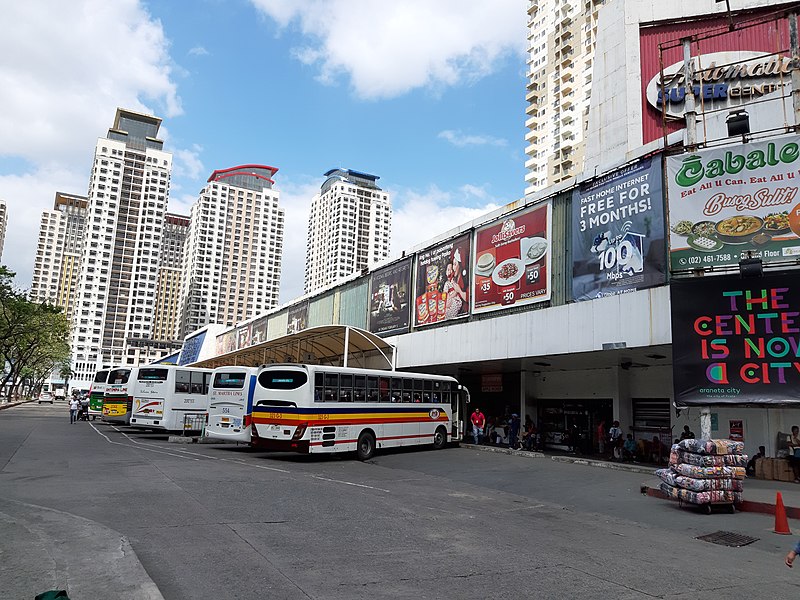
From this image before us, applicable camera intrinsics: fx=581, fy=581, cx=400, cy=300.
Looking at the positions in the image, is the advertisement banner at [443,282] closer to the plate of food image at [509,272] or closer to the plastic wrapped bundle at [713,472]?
the plate of food image at [509,272]

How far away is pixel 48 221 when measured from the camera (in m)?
174

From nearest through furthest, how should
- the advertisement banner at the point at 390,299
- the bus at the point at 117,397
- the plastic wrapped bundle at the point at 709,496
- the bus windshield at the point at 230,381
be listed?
the plastic wrapped bundle at the point at 709,496, the bus windshield at the point at 230,381, the bus at the point at 117,397, the advertisement banner at the point at 390,299

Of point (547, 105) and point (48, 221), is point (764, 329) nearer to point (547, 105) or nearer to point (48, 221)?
point (547, 105)

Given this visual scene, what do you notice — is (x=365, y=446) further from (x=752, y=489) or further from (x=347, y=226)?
(x=347, y=226)

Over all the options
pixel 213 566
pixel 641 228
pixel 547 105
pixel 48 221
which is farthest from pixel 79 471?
pixel 48 221

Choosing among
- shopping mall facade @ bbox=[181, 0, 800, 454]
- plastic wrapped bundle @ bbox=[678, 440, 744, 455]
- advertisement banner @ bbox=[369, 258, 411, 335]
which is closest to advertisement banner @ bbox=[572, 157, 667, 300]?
shopping mall facade @ bbox=[181, 0, 800, 454]

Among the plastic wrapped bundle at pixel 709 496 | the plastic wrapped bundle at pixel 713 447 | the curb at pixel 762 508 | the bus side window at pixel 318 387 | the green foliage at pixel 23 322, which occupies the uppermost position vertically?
the green foliage at pixel 23 322

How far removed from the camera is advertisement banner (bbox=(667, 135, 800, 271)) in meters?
15.6

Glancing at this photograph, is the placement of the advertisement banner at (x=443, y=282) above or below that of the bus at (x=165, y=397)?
above

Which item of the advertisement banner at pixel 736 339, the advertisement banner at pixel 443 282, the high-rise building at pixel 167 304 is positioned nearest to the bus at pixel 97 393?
the advertisement banner at pixel 443 282

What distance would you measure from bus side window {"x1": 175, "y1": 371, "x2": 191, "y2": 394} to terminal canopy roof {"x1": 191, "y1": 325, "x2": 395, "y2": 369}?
4606 mm

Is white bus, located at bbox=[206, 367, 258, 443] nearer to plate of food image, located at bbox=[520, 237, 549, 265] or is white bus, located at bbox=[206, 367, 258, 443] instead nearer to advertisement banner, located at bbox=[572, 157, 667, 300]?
plate of food image, located at bbox=[520, 237, 549, 265]

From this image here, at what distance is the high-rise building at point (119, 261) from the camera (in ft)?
440

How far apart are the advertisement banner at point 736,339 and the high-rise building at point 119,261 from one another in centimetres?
13387
